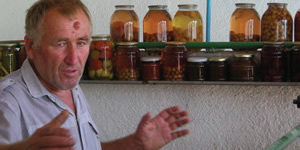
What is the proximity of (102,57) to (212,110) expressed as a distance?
1.82ft

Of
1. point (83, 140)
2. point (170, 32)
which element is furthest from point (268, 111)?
point (83, 140)

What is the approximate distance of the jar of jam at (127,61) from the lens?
1.83 meters

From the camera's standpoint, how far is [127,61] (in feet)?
6.00

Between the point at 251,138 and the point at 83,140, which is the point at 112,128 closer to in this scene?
the point at 251,138

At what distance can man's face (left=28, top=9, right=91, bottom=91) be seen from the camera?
3.71ft

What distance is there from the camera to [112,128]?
Answer: 2113 mm

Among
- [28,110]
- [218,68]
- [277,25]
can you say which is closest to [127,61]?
[218,68]

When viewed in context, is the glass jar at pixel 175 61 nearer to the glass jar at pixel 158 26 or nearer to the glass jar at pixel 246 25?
the glass jar at pixel 158 26

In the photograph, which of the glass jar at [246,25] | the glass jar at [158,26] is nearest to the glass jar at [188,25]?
the glass jar at [158,26]

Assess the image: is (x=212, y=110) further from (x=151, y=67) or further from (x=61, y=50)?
(x=61, y=50)

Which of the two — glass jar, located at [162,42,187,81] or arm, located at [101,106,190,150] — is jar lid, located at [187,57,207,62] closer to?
glass jar, located at [162,42,187,81]

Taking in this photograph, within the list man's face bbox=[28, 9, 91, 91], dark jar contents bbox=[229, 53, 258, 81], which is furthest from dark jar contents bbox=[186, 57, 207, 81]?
man's face bbox=[28, 9, 91, 91]

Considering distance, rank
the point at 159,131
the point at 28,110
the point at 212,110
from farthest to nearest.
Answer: the point at 212,110
the point at 159,131
the point at 28,110

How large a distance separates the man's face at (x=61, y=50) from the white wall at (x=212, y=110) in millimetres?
903
